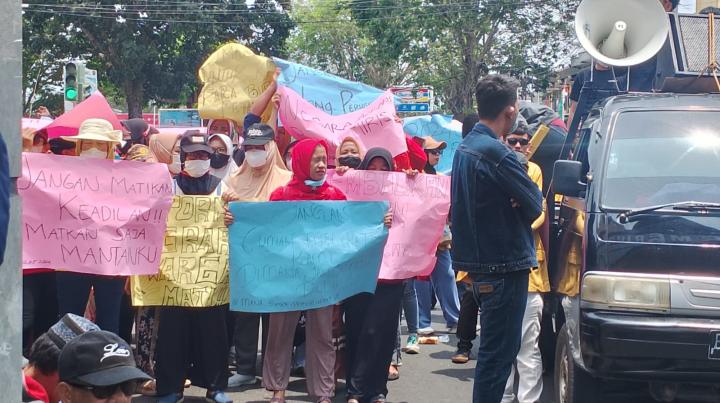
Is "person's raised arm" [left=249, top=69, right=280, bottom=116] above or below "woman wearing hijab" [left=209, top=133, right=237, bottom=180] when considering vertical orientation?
above

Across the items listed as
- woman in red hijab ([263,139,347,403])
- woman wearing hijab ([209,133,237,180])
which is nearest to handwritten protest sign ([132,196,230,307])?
woman in red hijab ([263,139,347,403])

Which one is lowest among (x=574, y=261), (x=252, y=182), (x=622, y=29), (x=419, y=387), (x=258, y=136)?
(x=419, y=387)

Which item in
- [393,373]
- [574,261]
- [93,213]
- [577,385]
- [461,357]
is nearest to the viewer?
[577,385]

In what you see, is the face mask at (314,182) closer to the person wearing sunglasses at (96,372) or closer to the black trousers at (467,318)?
the black trousers at (467,318)

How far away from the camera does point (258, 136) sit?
297 inches

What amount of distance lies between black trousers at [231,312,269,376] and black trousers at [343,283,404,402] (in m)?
0.96

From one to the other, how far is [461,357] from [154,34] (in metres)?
36.8

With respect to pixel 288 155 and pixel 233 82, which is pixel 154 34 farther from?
pixel 288 155

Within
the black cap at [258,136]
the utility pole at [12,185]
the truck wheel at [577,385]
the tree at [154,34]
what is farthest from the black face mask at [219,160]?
the tree at [154,34]

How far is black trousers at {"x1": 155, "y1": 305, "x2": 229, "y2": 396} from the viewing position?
6973mm

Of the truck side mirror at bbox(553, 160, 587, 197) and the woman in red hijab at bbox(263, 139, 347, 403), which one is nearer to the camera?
the truck side mirror at bbox(553, 160, 587, 197)

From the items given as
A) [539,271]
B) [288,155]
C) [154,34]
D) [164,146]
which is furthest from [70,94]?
[154,34]

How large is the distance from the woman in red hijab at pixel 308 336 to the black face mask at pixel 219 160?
120cm

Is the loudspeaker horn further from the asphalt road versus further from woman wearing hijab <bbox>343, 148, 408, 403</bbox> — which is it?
the asphalt road
